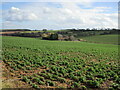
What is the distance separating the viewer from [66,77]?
1232 cm

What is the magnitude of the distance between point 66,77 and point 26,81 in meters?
3.72

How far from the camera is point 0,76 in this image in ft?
39.4

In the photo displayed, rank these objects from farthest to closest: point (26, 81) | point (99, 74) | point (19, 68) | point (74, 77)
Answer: point (19, 68) → point (99, 74) → point (74, 77) → point (26, 81)

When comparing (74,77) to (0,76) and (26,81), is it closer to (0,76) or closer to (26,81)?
(26,81)

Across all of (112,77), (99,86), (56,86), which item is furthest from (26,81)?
(112,77)

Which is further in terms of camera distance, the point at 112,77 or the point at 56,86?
the point at 112,77

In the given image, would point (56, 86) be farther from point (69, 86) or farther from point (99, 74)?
point (99, 74)

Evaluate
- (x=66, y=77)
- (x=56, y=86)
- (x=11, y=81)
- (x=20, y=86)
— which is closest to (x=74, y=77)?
(x=66, y=77)

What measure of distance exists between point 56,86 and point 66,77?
2.05m

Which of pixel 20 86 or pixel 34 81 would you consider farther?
pixel 34 81

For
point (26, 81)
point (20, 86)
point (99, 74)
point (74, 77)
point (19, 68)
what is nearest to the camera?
point (20, 86)

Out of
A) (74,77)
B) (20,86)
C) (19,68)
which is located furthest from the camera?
(19,68)

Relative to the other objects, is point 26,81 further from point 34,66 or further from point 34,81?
point 34,66

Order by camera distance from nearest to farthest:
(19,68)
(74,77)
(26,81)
Result: (26,81) → (74,77) → (19,68)
